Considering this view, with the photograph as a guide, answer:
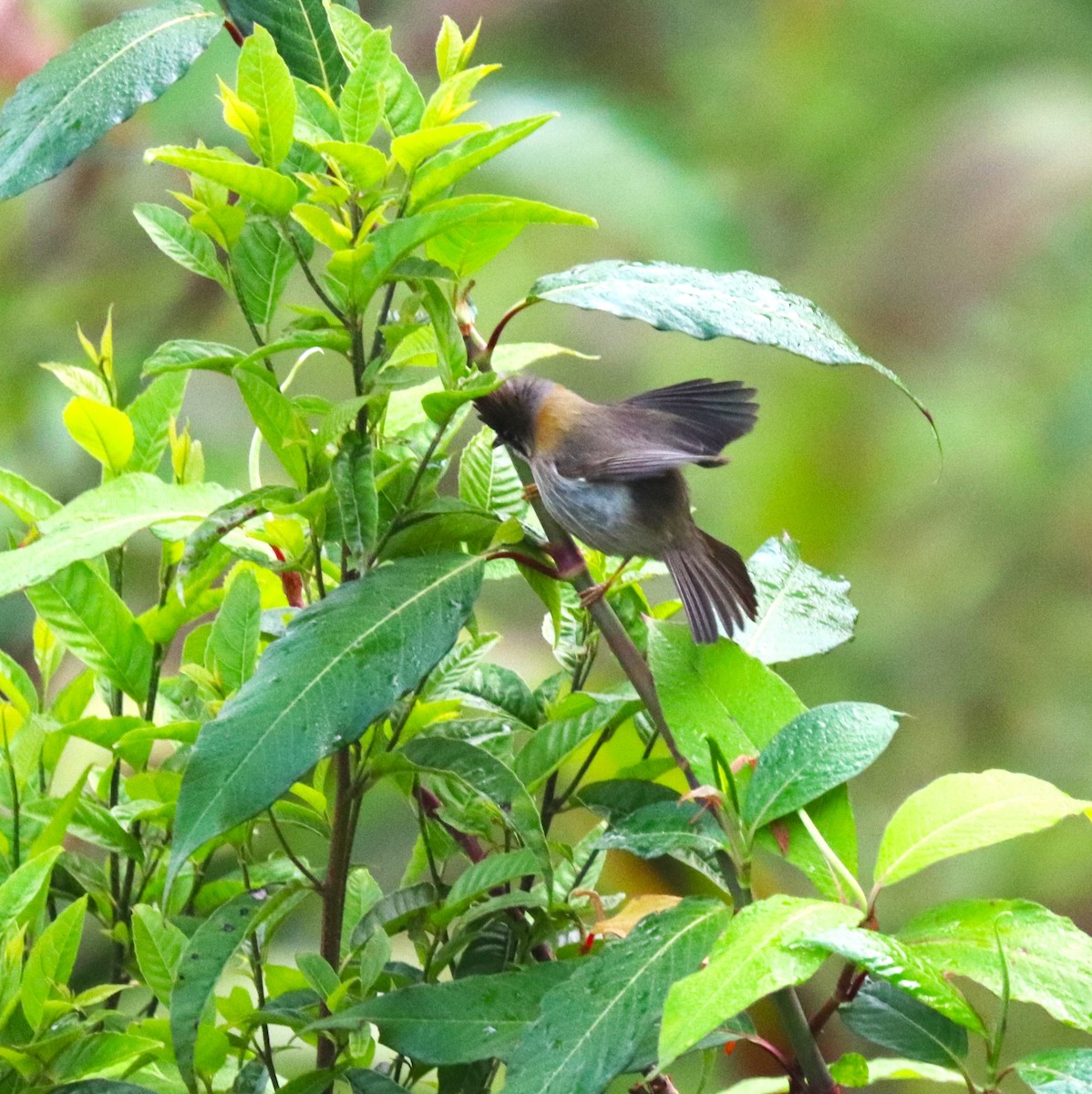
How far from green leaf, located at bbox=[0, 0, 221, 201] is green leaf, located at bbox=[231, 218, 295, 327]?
0.07m

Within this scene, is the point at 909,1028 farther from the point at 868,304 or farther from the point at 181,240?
the point at 868,304

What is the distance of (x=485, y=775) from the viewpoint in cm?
50

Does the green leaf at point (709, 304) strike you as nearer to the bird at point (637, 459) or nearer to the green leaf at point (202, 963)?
the bird at point (637, 459)

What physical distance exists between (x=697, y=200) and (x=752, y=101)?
38 cm

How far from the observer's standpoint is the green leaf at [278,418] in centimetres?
50

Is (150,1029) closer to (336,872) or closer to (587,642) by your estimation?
(336,872)

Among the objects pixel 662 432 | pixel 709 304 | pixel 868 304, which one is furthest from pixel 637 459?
pixel 868 304

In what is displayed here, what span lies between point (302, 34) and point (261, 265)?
0.38 ft

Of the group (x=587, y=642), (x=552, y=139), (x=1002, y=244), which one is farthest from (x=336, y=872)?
(x=1002, y=244)

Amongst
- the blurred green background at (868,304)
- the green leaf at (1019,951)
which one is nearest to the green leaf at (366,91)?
the green leaf at (1019,951)

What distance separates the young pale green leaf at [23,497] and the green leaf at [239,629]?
124mm

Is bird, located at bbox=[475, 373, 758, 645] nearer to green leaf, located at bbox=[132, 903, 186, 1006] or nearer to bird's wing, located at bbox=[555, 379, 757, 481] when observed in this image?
bird's wing, located at bbox=[555, 379, 757, 481]

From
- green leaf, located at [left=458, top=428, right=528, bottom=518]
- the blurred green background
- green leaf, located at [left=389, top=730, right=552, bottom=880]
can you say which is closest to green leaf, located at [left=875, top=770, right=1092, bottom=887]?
green leaf, located at [left=389, top=730, right=552, bottom=880]

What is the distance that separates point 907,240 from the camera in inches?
80.1
